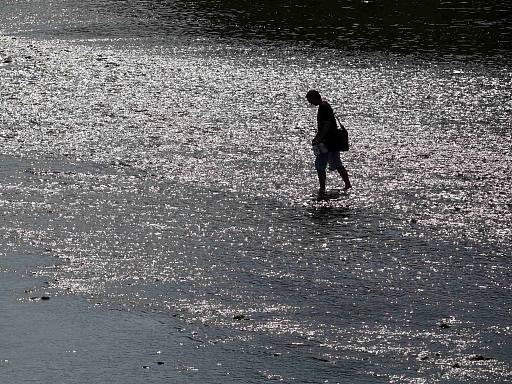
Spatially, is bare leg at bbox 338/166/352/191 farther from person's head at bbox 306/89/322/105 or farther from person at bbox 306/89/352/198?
person's head at bbox 306/89/322/105

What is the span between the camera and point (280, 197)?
50.7 ft

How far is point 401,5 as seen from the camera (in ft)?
110

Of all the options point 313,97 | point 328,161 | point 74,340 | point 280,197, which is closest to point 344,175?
point 328,161

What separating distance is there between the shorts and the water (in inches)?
18.1

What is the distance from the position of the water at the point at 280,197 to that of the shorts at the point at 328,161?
0.46m

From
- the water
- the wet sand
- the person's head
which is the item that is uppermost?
the person's head

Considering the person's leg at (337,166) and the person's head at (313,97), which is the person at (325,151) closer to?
the person's leg at (337,166)

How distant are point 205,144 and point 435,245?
6.26 m

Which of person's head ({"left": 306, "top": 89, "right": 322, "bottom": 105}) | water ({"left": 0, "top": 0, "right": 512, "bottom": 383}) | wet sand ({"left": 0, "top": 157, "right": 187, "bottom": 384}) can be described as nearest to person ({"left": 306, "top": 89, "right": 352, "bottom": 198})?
person's head ({"left": 306, "top": 89, "right": 322, "bottom": 105})

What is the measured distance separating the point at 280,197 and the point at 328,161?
2.91ft

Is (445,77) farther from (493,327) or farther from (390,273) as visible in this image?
(493,327)

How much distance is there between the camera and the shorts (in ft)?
50.9

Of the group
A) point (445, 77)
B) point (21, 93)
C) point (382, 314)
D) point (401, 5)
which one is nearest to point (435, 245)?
point (382, 314)

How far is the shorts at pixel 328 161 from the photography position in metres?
15.5
